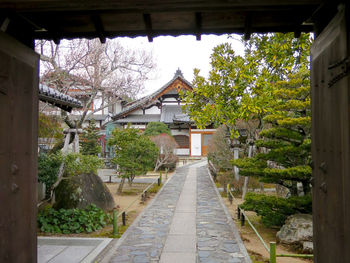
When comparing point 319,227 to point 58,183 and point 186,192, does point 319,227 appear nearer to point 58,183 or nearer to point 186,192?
point 58,183

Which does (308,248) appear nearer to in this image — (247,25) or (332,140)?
(332,140)

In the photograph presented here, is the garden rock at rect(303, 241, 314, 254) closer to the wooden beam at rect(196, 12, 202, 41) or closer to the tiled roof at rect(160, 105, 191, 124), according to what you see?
the wooden beam at rect(196, 12, 202, 41)

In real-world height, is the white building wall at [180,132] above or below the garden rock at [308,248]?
above

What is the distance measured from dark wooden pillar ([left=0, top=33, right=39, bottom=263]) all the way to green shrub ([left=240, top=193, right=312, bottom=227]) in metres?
5.26

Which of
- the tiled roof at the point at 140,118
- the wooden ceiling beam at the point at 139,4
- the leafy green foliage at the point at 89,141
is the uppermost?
the tiled roof at the point at 140,118

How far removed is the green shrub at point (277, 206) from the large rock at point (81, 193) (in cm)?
Answer: 432

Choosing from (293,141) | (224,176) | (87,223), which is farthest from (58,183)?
(224,176)

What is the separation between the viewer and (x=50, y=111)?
12.9 metres

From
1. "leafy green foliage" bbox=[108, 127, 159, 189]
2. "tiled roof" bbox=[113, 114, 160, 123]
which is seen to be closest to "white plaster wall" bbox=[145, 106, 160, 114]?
"tiled roof" bbox=[113, 114, 160, 123]

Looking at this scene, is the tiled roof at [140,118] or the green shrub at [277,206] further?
the tiled roof at [140,118]

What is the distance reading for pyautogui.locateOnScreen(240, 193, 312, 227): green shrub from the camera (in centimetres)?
670

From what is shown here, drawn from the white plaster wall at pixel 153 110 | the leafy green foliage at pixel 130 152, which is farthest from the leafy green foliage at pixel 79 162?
the white plaster wall at pixel 153 110

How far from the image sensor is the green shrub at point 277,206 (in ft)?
22.0

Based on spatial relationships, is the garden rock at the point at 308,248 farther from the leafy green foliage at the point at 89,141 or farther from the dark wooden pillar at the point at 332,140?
the leafy green foliage at the point at 89,141
